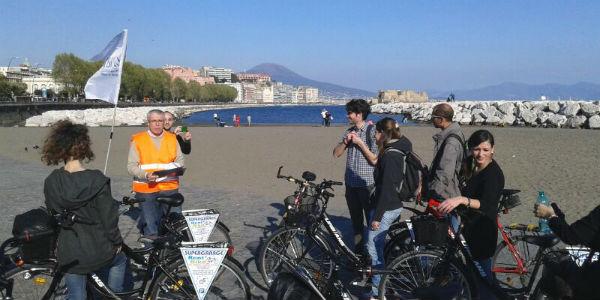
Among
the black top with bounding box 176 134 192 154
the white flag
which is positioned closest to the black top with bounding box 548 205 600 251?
the black top with bounding box 176 134 192 154

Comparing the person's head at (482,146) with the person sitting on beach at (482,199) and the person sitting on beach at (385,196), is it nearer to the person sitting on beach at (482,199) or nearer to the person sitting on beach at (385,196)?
the person sitting on beach at (482,199)

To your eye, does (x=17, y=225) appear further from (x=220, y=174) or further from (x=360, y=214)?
(x=220, y=174)

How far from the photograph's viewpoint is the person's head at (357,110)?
5254 mm

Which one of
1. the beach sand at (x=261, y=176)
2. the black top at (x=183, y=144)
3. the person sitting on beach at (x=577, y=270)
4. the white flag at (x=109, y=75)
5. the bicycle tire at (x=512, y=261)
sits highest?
the white flag at (x=109, y=75)

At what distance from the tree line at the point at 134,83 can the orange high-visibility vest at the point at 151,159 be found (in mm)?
62335

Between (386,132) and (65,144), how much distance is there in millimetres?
2783

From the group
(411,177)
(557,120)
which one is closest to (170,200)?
(411,177)

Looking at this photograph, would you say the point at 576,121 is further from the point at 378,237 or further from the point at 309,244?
the point at 309,244

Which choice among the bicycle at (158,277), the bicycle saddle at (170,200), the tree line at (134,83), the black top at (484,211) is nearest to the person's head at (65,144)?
the bicycle at (158,277)

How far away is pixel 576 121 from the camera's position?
38.7m

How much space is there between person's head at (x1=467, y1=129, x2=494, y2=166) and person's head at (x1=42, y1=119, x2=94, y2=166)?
297cm

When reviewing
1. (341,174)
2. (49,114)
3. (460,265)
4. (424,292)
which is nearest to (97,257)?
(424,292)

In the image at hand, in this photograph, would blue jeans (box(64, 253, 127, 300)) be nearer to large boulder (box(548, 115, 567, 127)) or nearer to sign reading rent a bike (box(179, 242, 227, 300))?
sign reading rent a bike (box(179, 242, 227, 300))

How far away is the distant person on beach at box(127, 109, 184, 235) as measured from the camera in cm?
534
